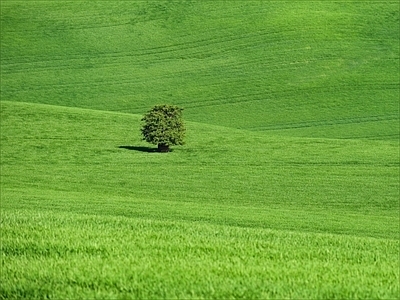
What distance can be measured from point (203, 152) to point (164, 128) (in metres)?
2.90

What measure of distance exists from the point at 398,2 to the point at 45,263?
7707cm

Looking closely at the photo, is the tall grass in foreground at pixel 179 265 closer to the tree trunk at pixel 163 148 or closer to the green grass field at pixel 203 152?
the green grass field at pixel 203 152

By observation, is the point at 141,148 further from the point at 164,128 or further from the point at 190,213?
the point at 190,213

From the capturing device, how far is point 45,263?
5801 millimetres

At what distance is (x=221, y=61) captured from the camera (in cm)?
6931

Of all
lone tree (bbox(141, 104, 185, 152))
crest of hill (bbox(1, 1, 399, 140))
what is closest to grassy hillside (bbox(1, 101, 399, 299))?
lone tree (bbox(141, 104, 185, 152))

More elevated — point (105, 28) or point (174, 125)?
point (105, 28)

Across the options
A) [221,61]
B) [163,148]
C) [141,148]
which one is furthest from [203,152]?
[221,61]

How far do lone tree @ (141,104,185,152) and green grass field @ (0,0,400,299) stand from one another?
1.02 m

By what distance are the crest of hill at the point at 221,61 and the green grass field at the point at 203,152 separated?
22cm

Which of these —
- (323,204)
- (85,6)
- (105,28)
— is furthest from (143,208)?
(85,6)

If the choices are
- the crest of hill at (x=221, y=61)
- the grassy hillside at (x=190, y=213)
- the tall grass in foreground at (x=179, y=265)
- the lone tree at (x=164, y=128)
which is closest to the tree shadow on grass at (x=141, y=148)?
the grassy hillside at (x=190, y=213)

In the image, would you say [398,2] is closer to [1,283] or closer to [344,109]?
[344,109]

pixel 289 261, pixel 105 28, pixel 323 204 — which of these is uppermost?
pixel 105 28
